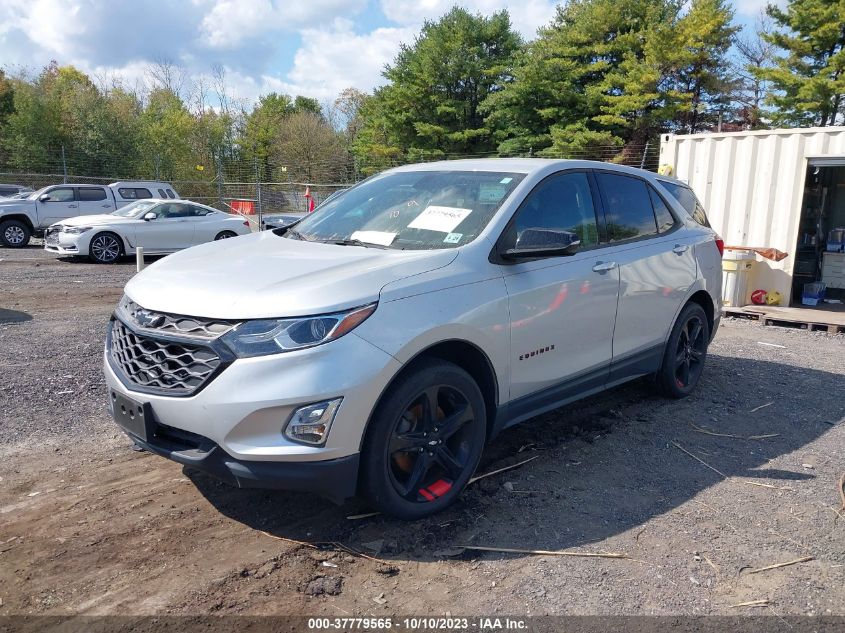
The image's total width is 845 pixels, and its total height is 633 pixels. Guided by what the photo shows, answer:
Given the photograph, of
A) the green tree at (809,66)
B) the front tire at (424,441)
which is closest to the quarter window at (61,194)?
the front tire at (424,441)

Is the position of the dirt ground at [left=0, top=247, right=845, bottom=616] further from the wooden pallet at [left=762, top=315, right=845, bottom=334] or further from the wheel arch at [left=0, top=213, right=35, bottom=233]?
the wheel arch at [left=0, top=213, right=35, bottom=233]

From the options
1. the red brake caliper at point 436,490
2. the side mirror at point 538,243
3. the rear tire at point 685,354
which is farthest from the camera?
the rear tire at point 685,354

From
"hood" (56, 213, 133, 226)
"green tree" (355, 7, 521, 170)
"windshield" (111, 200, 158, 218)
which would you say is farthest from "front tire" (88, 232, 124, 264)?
"green tree" (355, 7, 521, 170)

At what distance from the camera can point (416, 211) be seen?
13.4ft

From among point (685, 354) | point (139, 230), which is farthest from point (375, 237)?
point (139, 230)

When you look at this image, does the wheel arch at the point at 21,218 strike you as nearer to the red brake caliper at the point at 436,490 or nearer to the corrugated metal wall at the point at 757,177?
the corrugated metal wall at the point at 757,177

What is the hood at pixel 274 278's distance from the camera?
2967 millimetres

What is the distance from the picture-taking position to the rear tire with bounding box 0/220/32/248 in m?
17.7

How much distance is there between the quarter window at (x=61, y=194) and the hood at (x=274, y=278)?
55.2 feet

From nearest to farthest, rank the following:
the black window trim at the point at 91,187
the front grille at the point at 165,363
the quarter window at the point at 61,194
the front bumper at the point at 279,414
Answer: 1. the front bumper at the point at 279,414
2. the front grille at the point at 165,363
3. the quarter window at the point at 61,194
4. the black window trim at the point at 91,187

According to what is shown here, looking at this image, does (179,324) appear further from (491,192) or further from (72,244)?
(72,244)

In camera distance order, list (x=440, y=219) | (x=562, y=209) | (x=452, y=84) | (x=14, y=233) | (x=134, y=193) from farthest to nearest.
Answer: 1. (x=452, y=84)
2. (x=134, y=193)
3. (x=14, y=233)
4. (x=562, y=209)
5. (x=440, y=219)

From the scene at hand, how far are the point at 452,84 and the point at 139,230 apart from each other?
2487 centimetres

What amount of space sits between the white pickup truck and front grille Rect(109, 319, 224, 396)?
17254mm
